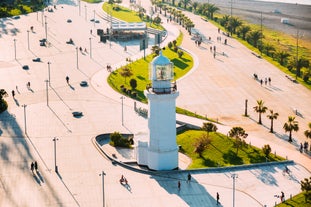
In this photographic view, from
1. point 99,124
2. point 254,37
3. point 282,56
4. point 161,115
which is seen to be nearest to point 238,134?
point 161,115

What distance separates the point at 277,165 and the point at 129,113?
20.6 meters

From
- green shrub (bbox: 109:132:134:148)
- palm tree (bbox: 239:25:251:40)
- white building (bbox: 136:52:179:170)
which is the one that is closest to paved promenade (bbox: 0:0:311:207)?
green shrub (bbox: 109:132:134:148)

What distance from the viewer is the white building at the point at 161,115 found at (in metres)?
47.3

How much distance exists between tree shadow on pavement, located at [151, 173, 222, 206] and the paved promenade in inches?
3.2

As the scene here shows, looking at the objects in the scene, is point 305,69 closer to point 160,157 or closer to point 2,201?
point 160,157

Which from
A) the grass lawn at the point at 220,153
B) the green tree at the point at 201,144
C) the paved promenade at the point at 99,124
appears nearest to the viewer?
the paved promenade at the point at 99,124

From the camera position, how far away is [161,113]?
155 feet

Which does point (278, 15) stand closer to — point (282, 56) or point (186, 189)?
point (282, 56)

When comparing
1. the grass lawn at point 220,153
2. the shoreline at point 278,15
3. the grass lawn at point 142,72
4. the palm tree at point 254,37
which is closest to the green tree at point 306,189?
the grass lawn at point 220,153

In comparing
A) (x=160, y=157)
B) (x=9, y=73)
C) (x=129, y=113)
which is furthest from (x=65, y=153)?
(x=9, y=73)

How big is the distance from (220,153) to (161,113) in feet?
29.2

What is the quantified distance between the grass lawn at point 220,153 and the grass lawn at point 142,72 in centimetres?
1642

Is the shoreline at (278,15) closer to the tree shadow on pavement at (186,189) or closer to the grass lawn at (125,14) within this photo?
the grass lawn at (125,14)

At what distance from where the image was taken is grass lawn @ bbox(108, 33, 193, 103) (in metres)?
76.6
